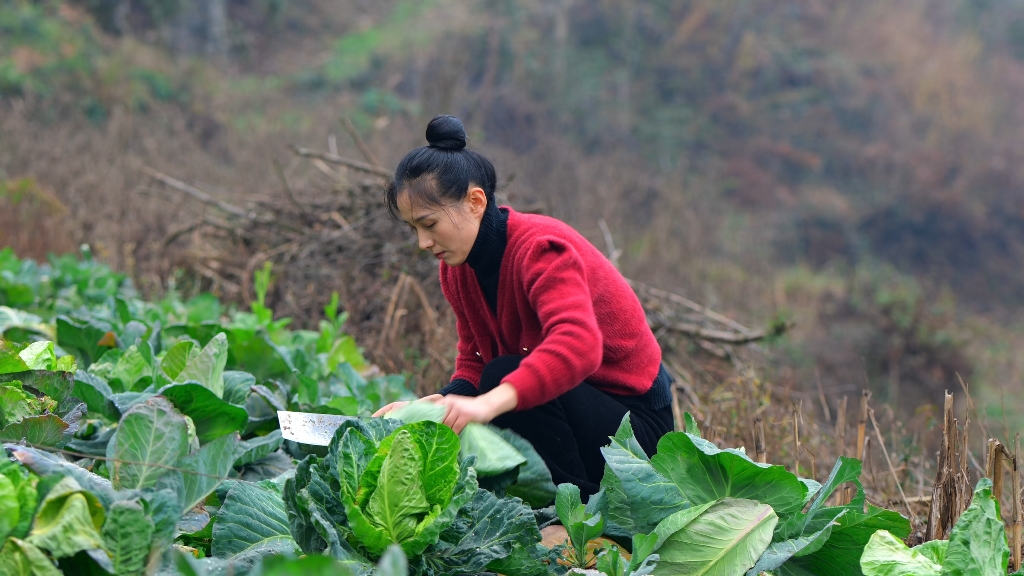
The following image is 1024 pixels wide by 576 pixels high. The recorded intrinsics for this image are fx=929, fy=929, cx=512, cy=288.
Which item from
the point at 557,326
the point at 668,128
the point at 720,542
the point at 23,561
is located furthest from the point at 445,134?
the point at 668,128

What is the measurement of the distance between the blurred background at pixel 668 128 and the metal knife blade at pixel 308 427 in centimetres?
604

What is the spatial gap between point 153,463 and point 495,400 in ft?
2.29

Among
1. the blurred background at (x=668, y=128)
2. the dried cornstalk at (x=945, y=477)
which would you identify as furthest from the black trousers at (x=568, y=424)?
the blurred background at (x=668, y=128)

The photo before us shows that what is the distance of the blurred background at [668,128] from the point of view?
12.2m

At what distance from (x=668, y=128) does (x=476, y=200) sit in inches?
838

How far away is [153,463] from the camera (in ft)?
6.04

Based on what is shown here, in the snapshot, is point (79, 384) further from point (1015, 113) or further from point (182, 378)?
point (1015, 113)

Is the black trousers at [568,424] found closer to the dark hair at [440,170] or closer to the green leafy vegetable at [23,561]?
the dark hair at [440,170]

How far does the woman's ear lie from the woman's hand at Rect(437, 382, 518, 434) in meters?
0.53

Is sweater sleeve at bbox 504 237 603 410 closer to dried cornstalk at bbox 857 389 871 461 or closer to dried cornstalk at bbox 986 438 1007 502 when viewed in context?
dried cornstalk at bbox 986 438 1007 502

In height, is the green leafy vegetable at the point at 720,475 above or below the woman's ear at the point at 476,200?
below

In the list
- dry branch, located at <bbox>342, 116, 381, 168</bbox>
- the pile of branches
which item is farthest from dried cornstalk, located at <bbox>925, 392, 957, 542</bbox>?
dry branch, located at <bbox>342, 116, 381, 168</bbox>

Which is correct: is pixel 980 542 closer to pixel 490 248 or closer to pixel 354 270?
pixel 490 248

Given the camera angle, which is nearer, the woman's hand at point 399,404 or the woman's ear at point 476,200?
the woman's hand at point 399,404
